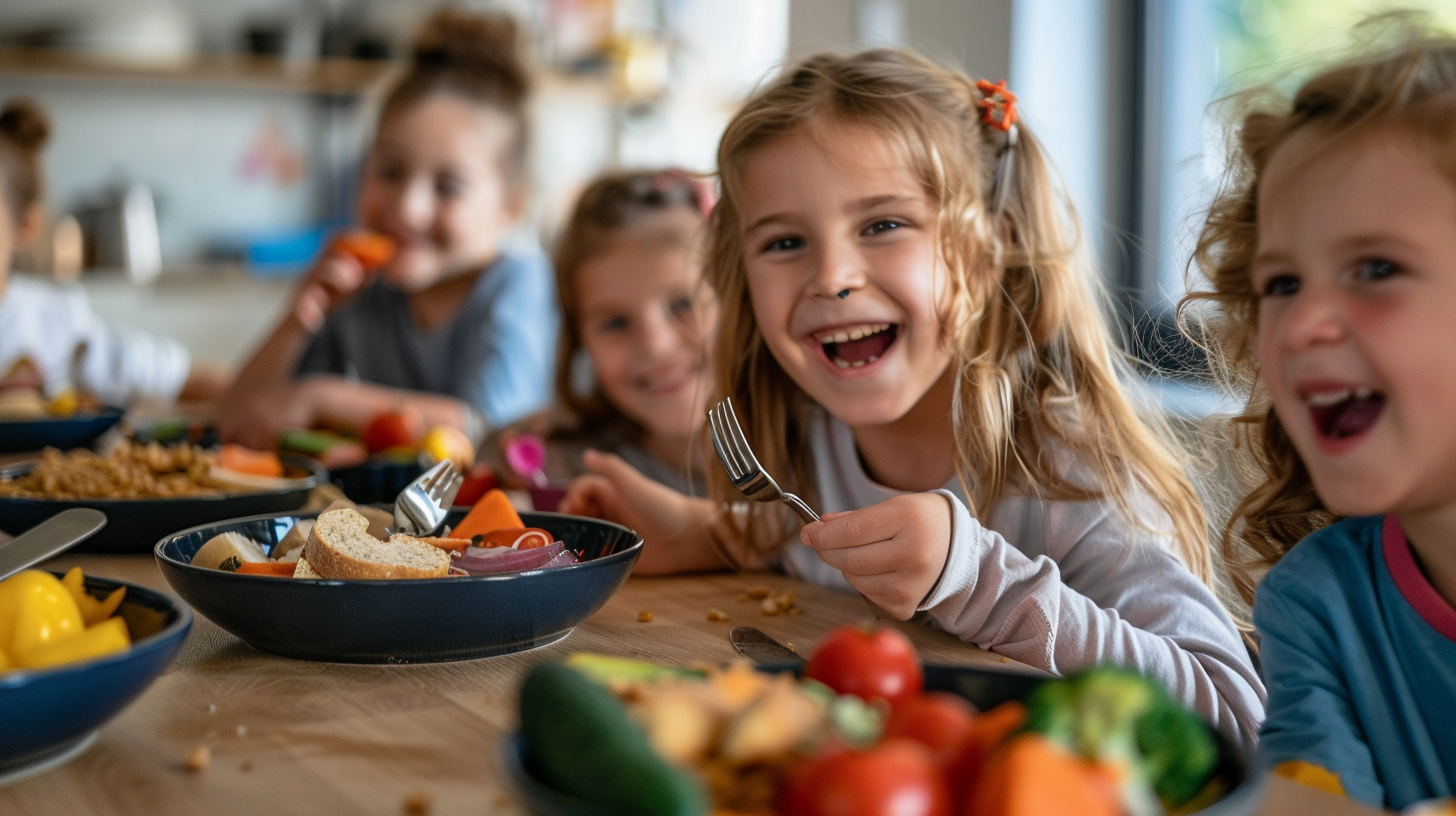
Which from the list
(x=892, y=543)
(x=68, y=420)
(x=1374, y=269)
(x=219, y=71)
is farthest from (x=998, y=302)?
(x=219, y=71)

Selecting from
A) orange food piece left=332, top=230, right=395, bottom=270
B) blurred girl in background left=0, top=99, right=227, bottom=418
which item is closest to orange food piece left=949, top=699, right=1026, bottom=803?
orange food piece left=332, top=230, right=395, bottom=270

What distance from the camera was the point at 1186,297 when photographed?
1.09 m

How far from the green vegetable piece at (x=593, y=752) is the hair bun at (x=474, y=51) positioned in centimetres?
276

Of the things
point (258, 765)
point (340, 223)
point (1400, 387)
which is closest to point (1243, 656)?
point (1400, 387)

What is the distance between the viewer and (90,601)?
820 mm

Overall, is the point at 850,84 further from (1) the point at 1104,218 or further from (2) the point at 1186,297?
(1) the point at 1104,218

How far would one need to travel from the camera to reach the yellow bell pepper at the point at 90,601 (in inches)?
31.7

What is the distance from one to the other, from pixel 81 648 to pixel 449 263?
2.33 m

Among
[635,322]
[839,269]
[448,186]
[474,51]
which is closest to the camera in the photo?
[839,269]

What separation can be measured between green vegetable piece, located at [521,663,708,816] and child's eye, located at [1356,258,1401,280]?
0.55 m

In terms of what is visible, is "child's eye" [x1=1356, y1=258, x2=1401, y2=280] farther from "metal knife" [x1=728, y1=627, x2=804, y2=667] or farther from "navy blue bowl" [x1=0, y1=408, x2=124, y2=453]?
"navy blue bowl" [x1=0, y1=408, x2=124, y2=453]

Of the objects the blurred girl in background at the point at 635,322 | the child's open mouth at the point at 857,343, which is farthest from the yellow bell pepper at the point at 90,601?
the blurred girl in background at the point at 635,322

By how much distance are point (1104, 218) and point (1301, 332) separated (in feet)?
7.93

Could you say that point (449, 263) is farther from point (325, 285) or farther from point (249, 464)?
point (249, 464)
